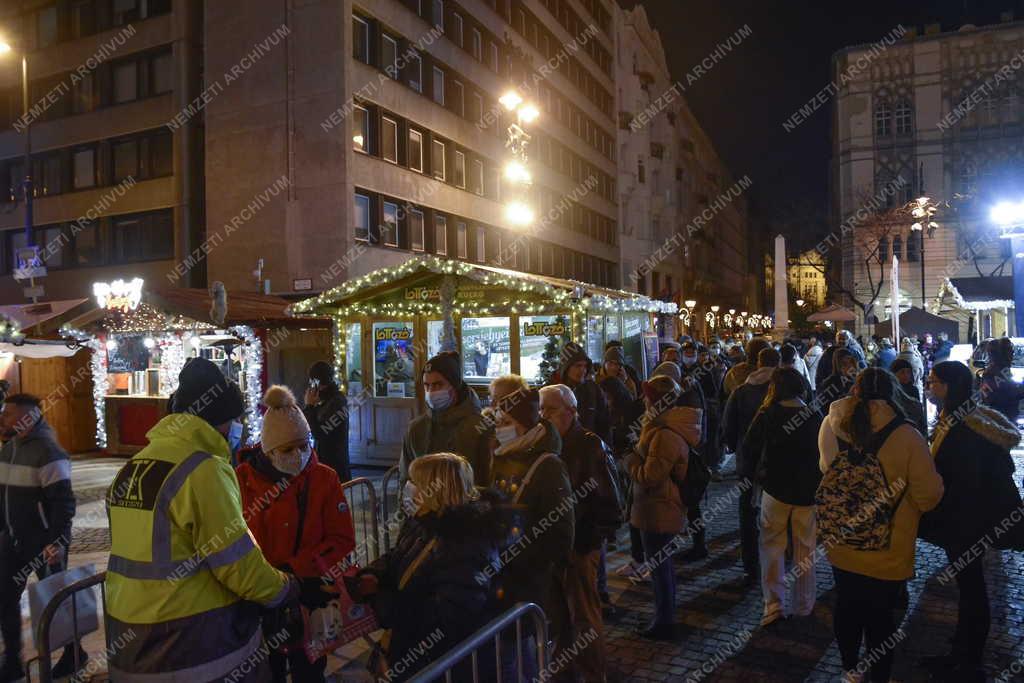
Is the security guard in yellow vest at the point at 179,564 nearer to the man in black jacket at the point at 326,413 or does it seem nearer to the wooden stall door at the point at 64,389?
the man in black jacket at the point at 326,413

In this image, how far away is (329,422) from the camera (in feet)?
25.8

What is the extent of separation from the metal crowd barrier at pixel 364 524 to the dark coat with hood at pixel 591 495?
1413 millimetres

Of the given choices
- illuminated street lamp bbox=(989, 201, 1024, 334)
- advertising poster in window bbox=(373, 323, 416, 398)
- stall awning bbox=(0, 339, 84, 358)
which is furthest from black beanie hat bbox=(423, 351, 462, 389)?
illuminated street lamp bbox=(989, 201, 1024, 334)

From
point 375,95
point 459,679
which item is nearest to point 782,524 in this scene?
point 459,679

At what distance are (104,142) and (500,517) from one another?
27301 millimetres

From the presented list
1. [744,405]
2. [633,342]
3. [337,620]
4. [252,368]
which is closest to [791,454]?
[744,405]

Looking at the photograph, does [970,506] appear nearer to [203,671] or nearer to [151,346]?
[203,671]

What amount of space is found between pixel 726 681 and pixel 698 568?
97.8 inches

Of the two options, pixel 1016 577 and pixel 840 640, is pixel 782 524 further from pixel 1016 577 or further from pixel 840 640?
pixel 1016 577

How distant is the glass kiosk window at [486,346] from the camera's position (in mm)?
14078

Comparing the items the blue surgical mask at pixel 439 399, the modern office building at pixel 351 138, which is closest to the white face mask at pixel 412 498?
the blue surgical mask at pixel 439 399

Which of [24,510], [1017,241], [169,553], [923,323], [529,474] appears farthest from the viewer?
[923,323]

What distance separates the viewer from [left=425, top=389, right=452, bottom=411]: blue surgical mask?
538 centimetres

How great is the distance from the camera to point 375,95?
74.7 feet
